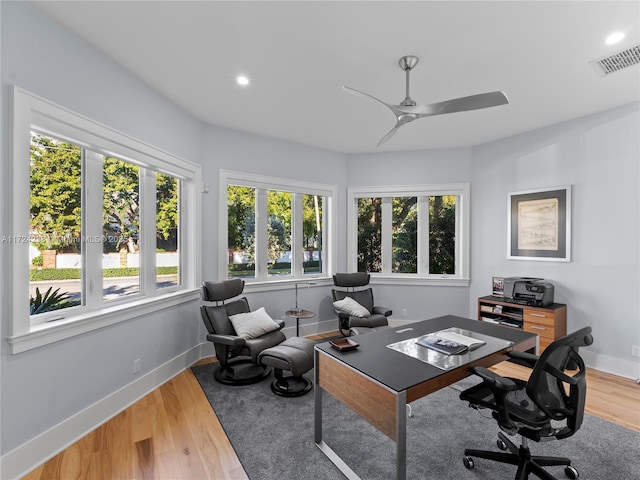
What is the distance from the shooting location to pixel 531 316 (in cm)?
372

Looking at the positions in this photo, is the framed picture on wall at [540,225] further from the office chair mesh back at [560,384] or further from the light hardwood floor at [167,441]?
the office chair mesh back at [560,384]

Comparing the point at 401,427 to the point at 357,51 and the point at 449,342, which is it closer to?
the point at 449,342

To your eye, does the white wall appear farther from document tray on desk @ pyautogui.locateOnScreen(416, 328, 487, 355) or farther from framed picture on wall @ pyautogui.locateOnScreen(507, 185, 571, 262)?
document tray on desk @ pyautogui.locateOnScreen(416, 328, 487, 355)

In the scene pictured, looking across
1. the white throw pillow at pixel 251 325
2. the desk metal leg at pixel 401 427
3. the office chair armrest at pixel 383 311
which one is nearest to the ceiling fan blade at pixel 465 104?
the desk metal leg at pixel 401 427

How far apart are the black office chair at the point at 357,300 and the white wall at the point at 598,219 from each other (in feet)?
6.47

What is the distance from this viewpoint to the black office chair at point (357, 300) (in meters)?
4.26

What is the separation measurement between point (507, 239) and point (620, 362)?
5.87ft

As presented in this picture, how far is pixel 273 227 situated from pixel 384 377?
3.32 metres

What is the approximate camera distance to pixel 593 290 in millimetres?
3592

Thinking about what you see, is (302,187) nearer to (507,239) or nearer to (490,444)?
(507,239)

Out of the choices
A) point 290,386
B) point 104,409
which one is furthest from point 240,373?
point 104,409

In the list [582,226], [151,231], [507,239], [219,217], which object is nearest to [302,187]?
[219,217]

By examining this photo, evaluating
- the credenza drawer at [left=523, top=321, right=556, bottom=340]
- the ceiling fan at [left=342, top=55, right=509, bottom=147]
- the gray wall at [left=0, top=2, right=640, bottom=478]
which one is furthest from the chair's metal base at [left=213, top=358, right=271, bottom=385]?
→ the credenza drawer at [left=523, top=321, right=556, bottom=340]

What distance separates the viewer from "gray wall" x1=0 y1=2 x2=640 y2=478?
6.63 feet
